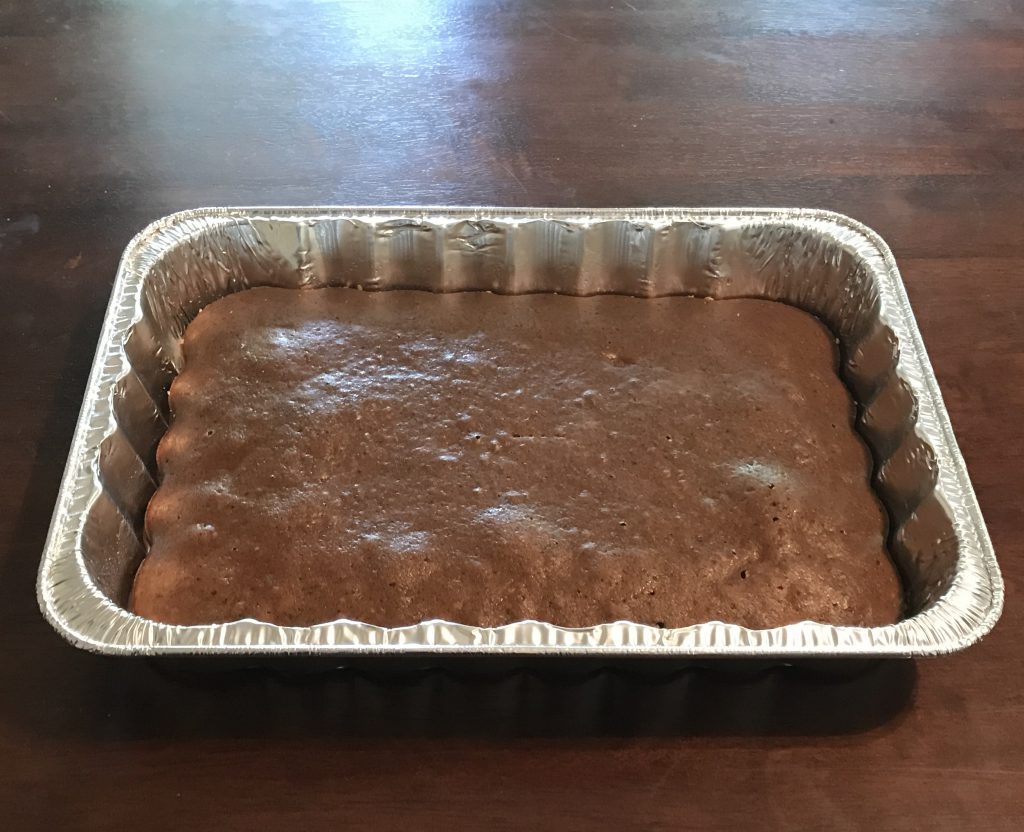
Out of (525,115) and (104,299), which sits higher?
(525,115)

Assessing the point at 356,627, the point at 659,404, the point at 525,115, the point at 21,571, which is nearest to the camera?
the point at 356,627

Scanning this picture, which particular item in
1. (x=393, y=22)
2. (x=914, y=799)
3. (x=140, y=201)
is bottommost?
(x=914, y=799)

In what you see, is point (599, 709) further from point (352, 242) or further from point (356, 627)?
point (352, 242)

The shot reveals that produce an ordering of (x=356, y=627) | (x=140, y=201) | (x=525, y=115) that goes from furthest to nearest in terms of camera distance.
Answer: (x=525, y=115), (x=140, y=201), (x=356, y=627)

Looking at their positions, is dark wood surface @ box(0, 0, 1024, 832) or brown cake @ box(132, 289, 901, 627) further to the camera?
brown cake @ box(132, 289, 901, 627)

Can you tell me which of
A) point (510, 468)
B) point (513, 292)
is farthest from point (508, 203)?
point (510, 468)

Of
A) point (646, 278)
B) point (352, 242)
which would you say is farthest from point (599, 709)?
point (352, 242)
